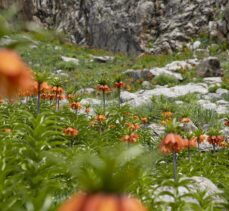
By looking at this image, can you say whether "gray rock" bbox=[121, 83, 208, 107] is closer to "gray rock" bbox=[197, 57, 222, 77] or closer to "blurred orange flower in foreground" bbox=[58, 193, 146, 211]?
"gray rock" bbox=[197, 57, 222, 77]

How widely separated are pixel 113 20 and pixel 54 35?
99.9 ft

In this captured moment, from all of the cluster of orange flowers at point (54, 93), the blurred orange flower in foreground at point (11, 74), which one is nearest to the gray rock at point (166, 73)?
the cluster of orange flowers at point (54, 93)

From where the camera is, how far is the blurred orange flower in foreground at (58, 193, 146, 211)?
1.13 meters

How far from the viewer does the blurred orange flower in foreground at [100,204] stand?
1131mm

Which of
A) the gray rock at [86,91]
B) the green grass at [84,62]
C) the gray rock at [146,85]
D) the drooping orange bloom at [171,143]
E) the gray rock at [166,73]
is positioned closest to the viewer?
the drooping orange bloom at [171,143]

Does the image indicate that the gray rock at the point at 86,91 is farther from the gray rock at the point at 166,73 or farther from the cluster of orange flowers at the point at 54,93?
the cluster of orange flowers at the point at 54,93

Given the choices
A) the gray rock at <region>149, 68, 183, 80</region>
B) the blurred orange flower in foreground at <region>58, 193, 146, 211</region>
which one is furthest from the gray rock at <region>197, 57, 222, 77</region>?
the blurred orange flower in foreground at <region>58, 193, 146, 211</region>

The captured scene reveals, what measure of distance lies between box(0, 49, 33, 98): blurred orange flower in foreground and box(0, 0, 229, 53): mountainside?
23433 mm

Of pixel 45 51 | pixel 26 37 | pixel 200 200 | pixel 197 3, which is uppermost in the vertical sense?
pixel 26 37

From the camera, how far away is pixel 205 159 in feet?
27.9

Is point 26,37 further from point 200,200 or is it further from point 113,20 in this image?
point 113,20

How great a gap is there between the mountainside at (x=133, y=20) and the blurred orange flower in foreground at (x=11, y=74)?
23433 mm

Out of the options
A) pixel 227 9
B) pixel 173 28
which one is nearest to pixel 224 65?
pixel 227 9

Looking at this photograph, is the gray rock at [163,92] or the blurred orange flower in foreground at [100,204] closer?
the blurred orange flower in foreground at [100,204]
